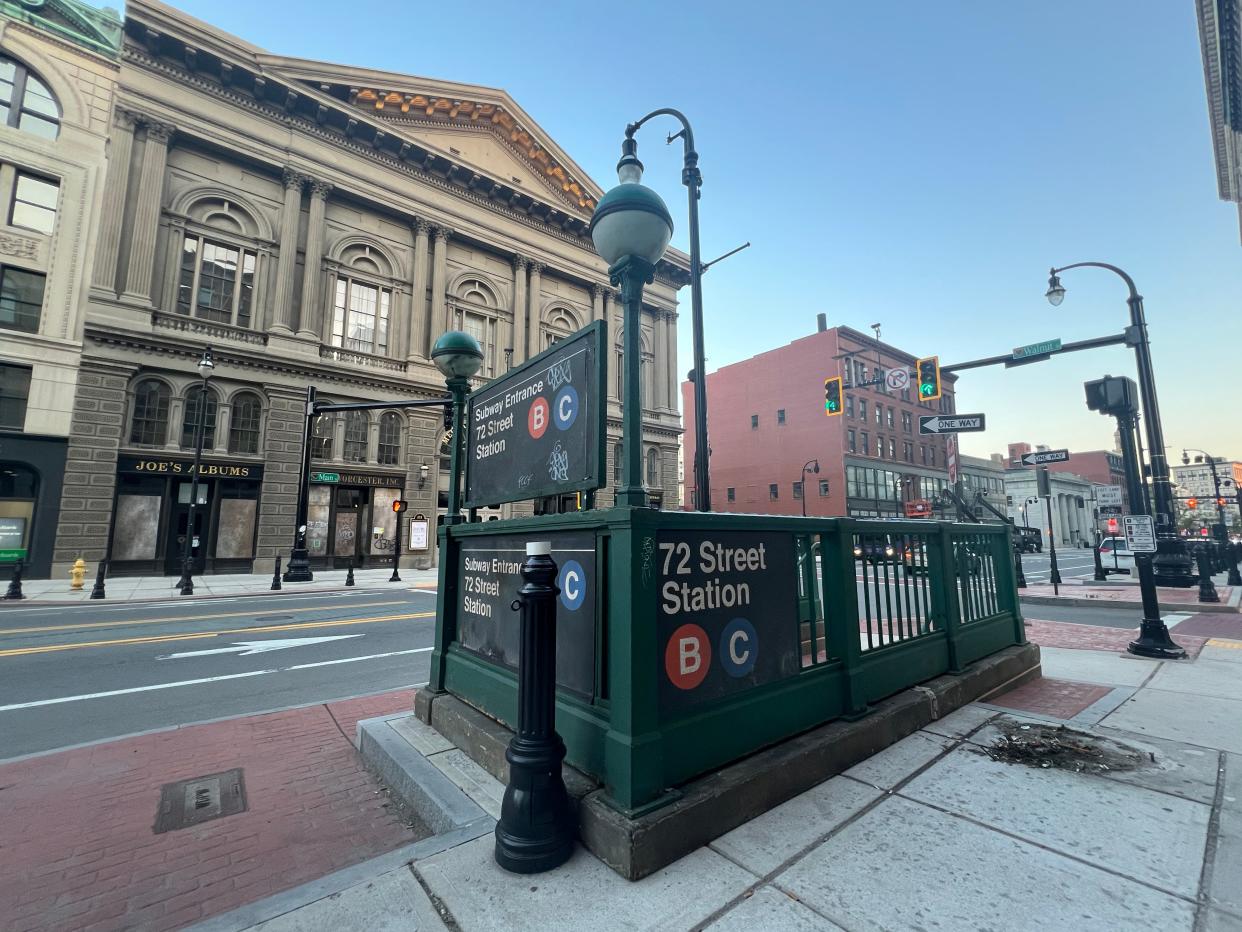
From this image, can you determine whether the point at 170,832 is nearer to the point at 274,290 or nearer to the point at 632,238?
the point at 632,238

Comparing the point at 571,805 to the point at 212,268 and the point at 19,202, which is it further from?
the point at 19,202

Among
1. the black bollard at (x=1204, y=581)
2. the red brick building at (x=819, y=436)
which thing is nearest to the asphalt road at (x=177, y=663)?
the black bollard at (x=1204, y=581)

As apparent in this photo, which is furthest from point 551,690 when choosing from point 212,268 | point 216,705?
point 212,268

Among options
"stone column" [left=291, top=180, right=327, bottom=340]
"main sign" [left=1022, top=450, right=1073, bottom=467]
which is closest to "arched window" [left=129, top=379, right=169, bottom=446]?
"stone column" [left=291, top=180, right=327, bottom=340]

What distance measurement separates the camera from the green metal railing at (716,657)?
2705 mm

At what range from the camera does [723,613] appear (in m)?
3.17

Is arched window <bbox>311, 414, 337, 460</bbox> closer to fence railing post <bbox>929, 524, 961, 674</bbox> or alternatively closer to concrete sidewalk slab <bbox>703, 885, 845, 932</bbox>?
fence railing post <bbox>929, 524, 961, 674</bbox>

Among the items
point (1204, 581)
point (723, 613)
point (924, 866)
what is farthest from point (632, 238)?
point (1204, 581)

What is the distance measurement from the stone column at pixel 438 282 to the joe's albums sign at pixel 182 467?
→ 33.5 ft

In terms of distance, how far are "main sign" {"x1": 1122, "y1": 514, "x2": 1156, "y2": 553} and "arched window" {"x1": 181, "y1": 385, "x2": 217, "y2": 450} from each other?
27.1m

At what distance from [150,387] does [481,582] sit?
2418cm

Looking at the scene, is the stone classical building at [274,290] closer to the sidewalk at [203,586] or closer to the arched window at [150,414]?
the arched window at [150,414]

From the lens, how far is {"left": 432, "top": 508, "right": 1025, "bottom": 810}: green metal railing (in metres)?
2.71

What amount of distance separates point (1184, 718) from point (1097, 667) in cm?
225
